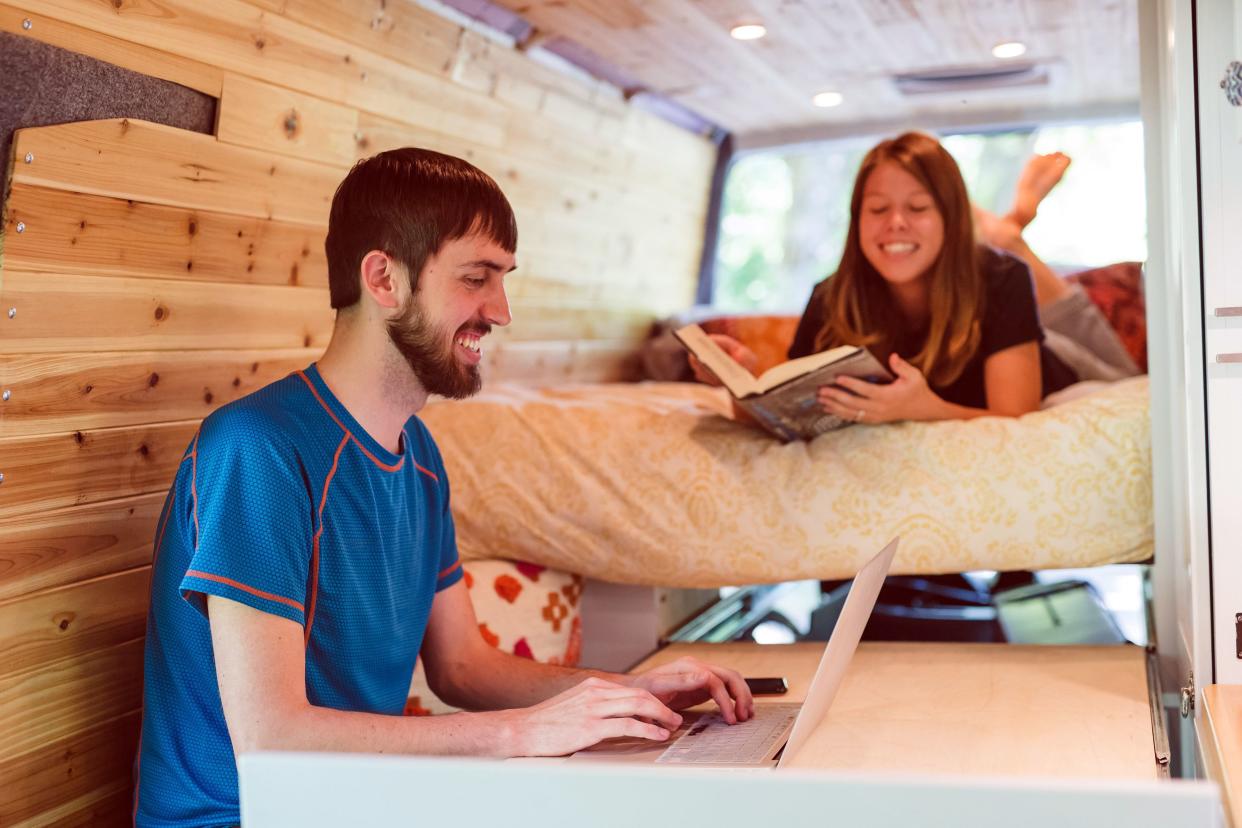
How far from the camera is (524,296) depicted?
9.72ft

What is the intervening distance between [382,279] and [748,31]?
1380 millimetres

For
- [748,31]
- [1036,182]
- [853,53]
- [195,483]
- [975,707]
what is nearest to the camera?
[195,483]

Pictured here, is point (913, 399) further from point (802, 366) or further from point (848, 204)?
point (848, 204)

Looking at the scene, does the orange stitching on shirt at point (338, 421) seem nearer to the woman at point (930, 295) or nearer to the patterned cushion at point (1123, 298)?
the woman at point (930, 295)

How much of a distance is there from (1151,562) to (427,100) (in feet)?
4.98

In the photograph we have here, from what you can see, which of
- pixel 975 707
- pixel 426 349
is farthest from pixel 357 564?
pixel 975 707

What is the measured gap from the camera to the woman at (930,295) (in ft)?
7.21

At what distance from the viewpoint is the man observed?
4.18 feet

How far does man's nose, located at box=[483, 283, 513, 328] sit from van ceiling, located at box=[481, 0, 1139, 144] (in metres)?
1.00

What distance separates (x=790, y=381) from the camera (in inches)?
74.0

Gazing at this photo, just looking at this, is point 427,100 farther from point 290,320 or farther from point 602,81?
point 602,81

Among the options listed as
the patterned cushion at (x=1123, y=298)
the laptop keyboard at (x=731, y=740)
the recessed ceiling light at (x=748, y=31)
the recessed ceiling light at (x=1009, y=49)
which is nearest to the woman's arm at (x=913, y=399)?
the laptop keyboard at (x=731, y=740)

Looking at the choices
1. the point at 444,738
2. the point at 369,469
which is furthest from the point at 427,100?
→ the point at 444,738

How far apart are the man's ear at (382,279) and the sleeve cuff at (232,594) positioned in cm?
40
